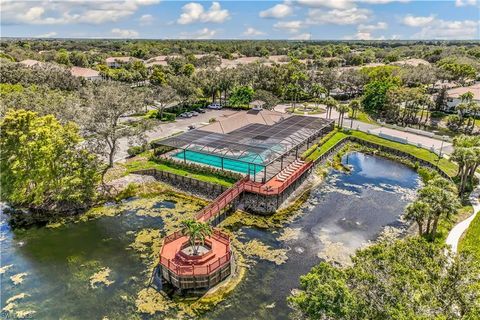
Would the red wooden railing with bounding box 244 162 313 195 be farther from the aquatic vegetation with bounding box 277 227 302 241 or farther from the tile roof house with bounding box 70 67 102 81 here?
the tile roof house with bounding box 70 67 102 81

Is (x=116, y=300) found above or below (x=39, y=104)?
below

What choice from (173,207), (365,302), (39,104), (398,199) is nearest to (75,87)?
(39,104)

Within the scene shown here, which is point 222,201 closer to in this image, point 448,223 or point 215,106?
point 448,223

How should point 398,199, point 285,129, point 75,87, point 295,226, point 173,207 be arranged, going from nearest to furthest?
point 295,226 → point 173,207 → point 398,199 → point 285,129 → point 75,87

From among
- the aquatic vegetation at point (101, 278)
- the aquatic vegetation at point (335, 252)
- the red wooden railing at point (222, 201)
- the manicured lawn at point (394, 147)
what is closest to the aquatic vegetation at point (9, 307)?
the aquatic vegetation at point (101, 278)

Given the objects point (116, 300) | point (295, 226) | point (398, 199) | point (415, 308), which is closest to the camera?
point (415, 308)

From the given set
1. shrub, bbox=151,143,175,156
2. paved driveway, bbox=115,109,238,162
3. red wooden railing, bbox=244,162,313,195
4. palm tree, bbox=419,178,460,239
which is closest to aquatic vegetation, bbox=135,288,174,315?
red wooden railing, bbox=244,162,313,195

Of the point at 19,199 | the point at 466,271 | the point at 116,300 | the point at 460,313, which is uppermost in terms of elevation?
the point at 466,271

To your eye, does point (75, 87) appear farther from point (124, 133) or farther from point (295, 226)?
point (295, 226)
